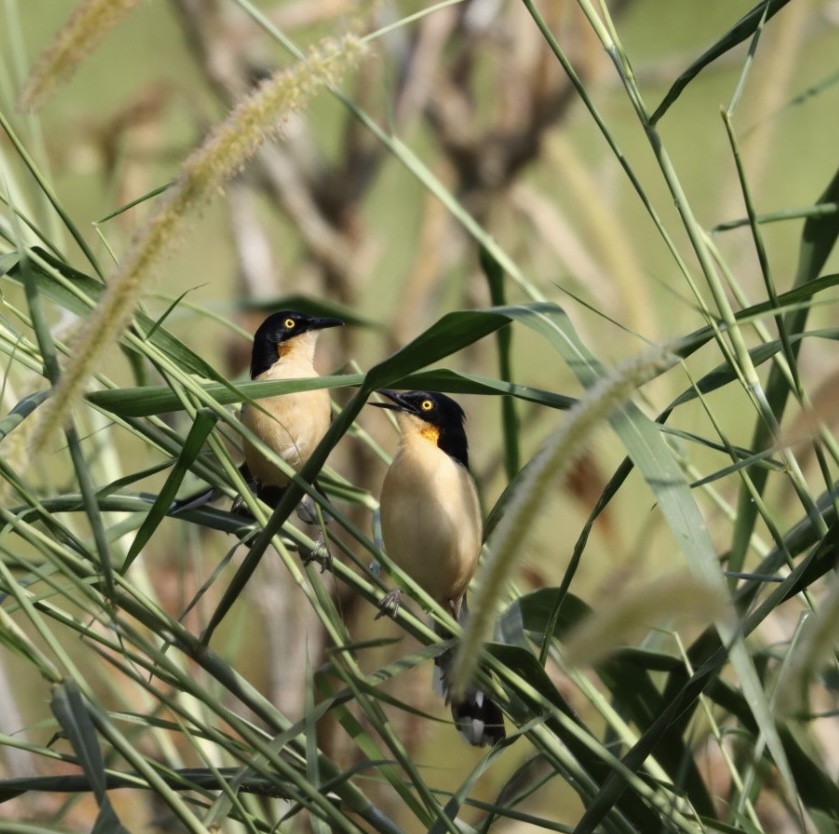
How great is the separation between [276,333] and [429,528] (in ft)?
1.87

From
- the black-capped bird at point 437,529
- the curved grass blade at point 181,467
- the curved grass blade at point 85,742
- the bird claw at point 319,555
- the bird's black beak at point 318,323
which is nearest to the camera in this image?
the curved grass blade at point 85,742

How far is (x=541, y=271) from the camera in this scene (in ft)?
13.4

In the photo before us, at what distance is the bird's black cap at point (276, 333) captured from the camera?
252cm

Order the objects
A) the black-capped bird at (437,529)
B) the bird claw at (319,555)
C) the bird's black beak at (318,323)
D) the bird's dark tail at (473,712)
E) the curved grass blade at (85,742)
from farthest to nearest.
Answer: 1. the bird's black beak at (318,323)
2. the black-capped bird at (437,529)
3. the bird's dark tail at (473,712)
4. the bird claw at (319,555)
5. the curved grass blade at (85,742)

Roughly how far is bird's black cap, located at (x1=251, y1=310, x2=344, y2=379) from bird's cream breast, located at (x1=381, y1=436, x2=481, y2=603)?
0.37 m

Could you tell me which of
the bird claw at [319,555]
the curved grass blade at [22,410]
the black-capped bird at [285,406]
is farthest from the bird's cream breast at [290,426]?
the curved grass blade at [22,410]

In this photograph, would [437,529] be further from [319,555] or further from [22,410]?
[22,410]

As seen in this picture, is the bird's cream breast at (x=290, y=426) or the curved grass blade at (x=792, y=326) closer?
the curved grass blade at (x=792, y=326)

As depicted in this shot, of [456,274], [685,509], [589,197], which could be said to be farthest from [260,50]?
[685,509]

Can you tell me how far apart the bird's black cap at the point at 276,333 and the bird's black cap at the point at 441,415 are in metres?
0.20

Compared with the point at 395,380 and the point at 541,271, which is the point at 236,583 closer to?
the point at 395,380

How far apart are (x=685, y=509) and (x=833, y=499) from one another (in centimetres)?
15

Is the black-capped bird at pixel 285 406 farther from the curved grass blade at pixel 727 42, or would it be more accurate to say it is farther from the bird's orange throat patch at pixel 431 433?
the curved grass blade at pixel 727 42

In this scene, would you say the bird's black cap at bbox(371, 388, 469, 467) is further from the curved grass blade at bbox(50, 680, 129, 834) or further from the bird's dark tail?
the curved grass blade at bbox(50, 680, 129, 834)
